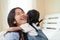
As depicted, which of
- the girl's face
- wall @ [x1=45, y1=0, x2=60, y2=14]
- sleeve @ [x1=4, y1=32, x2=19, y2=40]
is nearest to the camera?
sleeve @ [x1=4, y1=32, x2=19, y2=40]

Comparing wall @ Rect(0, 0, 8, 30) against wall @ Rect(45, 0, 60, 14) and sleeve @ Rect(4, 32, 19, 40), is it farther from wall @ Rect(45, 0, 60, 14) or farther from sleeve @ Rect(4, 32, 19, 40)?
sleeve @ Rect(4, 32, 19, 40)

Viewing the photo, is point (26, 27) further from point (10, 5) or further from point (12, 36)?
point (10, 5)

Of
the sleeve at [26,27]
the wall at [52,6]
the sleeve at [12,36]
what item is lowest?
the sleeve at [12,36]

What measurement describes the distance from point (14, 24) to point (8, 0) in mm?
1220

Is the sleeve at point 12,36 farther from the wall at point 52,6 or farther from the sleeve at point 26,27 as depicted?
the wall at point 52,6

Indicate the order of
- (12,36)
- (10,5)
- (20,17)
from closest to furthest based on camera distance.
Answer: (12,36), (20,17), (10,5)

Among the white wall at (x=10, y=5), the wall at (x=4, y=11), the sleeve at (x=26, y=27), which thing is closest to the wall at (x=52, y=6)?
the white wall at (x=10, y=5)

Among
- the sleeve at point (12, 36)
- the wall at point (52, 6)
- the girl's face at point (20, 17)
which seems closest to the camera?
the sleeve at point (12, 36)

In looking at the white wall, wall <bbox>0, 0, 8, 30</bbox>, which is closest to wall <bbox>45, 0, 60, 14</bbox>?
the white wall

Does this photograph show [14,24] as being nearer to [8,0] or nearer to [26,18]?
[26,18]

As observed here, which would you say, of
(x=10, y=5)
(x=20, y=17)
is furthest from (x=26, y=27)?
(x=10, y=5)

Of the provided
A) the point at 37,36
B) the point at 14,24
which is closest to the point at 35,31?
the point at 37,36

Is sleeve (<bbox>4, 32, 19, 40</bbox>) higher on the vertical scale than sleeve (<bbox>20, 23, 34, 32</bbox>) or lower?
lower

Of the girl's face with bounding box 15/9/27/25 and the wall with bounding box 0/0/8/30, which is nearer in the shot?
the girl's face with bounding box 15/9/27/25
